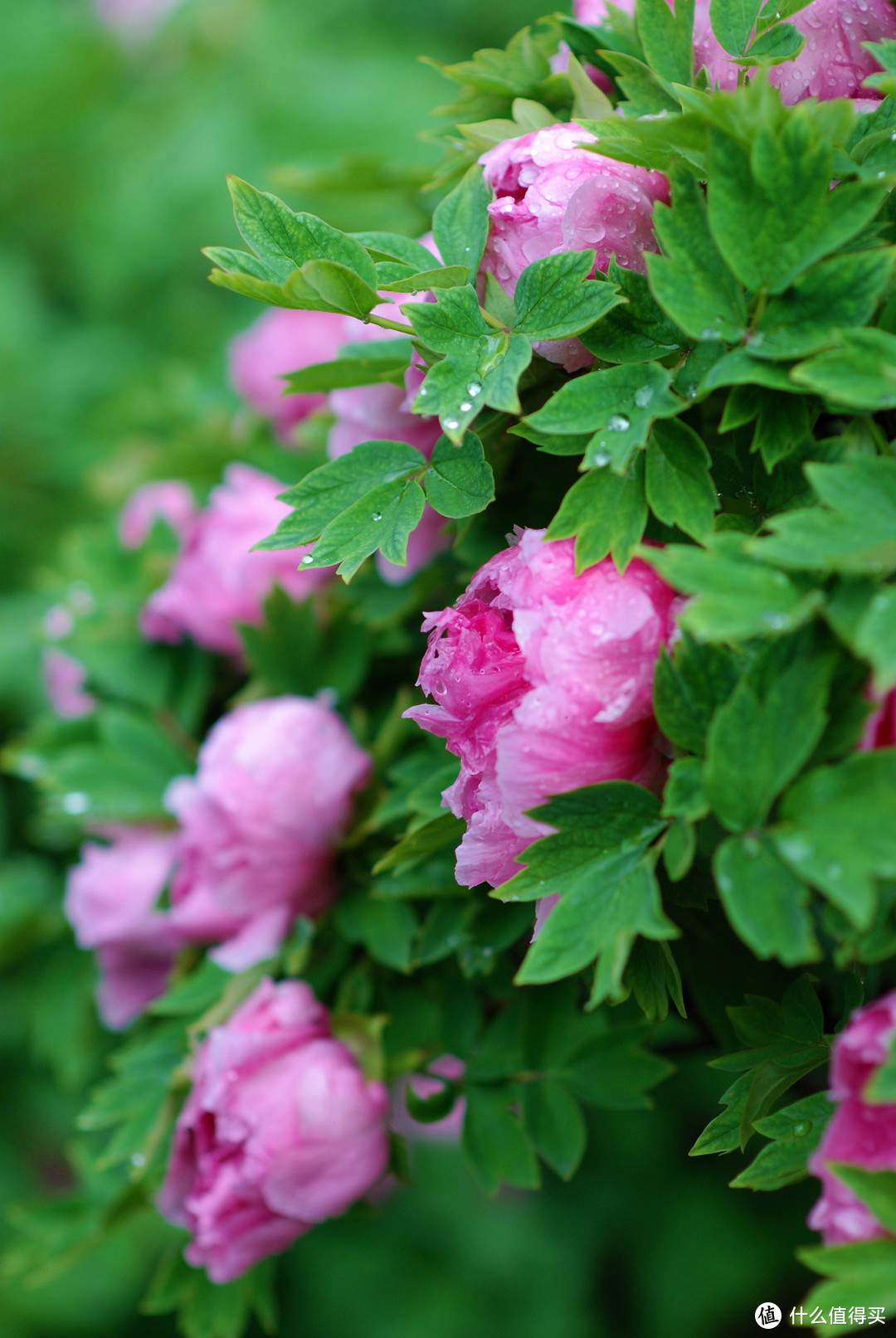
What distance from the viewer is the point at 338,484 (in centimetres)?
46

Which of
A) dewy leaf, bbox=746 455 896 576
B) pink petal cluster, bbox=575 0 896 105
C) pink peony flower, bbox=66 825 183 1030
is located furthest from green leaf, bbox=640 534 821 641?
pink peony flower, bbox=66 825 183 1030

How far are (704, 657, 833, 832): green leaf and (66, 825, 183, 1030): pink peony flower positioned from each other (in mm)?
456

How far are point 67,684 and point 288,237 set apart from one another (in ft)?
1.84

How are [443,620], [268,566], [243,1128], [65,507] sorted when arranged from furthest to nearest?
1. [65,507]
2. [268,566]
3. [243,1128]
4. [443,620]

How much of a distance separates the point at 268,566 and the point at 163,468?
0.21 meters

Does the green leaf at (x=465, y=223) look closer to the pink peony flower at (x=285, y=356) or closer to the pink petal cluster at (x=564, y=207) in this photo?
the pink petal cluster at (x=564, y=207)

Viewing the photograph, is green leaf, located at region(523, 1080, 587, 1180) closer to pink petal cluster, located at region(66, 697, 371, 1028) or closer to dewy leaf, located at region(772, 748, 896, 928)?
pink petal cluster, located at region(66, 697, 371, 1028)

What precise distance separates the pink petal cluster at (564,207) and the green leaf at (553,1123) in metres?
0.38

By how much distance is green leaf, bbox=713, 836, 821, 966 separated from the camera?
0.32 m

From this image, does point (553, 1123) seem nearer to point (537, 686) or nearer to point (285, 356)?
point (537, 686)

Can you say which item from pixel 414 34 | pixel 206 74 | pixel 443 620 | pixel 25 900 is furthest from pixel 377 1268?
pixel 414 34

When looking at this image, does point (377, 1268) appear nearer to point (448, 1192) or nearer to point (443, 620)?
point (448, 1192)

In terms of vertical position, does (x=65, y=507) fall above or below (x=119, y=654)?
below

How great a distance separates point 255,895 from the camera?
2.08 feet
